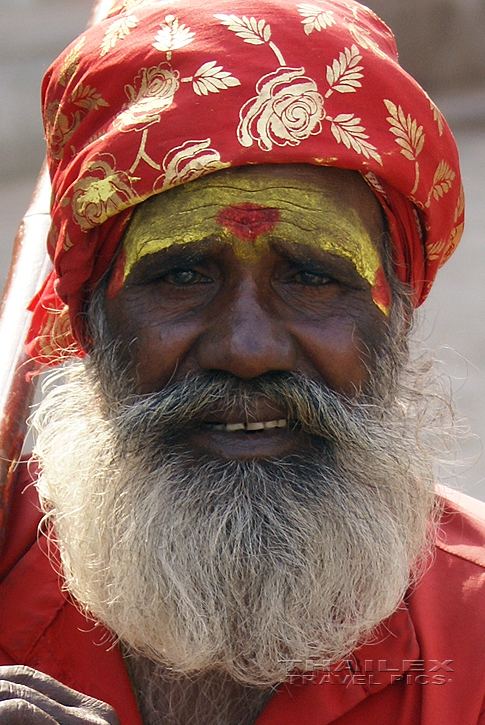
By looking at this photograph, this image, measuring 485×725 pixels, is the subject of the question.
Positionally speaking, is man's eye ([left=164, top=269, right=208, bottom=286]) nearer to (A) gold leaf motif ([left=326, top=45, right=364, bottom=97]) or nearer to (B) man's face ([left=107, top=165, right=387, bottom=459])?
(B) man's face ([left=107, top=165, right=387, bottom=459])

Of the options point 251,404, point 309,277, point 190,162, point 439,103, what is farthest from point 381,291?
point 439,103

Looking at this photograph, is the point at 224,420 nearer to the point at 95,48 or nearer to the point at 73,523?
the point at 73,523

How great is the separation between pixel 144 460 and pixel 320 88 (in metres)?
0.90

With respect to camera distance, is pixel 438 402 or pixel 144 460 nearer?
pixel 144 460

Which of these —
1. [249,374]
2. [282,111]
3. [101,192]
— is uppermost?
[282,111]

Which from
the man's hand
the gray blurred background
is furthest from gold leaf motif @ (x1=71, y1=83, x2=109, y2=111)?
the gray blurred background

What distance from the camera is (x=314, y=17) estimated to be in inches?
85.0

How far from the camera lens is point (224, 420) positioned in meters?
2.15

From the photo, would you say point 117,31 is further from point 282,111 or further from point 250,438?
point 250,438

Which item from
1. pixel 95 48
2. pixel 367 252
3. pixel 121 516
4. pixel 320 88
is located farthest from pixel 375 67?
pixel 121 516

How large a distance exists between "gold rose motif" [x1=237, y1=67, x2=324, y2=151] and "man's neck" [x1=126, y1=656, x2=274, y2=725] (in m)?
1.24

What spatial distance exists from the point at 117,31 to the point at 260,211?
21.0 inches

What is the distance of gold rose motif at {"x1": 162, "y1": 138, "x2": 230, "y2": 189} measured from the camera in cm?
206

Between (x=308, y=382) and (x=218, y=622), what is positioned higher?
(x=308, y=382)
